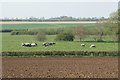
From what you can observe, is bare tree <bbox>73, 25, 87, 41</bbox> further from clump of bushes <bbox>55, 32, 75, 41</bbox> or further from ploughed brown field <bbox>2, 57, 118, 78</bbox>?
ploughed brown field <bbox>2, 57, 118, 78</bbox>

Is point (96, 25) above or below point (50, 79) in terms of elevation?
above

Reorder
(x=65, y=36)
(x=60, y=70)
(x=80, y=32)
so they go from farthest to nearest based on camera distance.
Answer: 1. (x=80, y=32)
2. (x=65, y=36)
3. (x=60, y=70)

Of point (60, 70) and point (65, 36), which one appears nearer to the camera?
point (60, 70)

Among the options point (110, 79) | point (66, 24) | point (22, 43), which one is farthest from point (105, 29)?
point (110, 79)

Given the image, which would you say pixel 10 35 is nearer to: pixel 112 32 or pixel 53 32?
pixel 53 32

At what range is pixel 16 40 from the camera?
45.2m

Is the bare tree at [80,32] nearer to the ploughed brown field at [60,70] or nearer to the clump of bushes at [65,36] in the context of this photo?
the clump of bushes at [65,36]

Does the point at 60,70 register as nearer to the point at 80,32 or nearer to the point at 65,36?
the point at 65,36

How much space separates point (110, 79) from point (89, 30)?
158ft

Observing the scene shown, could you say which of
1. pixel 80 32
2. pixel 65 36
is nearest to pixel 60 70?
pixel 65 36

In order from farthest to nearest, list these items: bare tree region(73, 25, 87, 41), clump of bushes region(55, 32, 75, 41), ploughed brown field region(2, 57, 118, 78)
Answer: bare tree region(73, 25, 87, 41)
clump of bushes region(55, 32, 75, 41)
ploughed brown field region(2, 57, 118, 78)

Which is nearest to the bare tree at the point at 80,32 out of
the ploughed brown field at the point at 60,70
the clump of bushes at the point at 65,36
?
the clump of bushes at the point at 65,36

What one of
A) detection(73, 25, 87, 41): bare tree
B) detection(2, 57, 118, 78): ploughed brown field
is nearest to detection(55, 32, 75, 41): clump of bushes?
detection(73, 25, 87, 41): bare tree

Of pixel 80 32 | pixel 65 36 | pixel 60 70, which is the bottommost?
pixel 60 70
